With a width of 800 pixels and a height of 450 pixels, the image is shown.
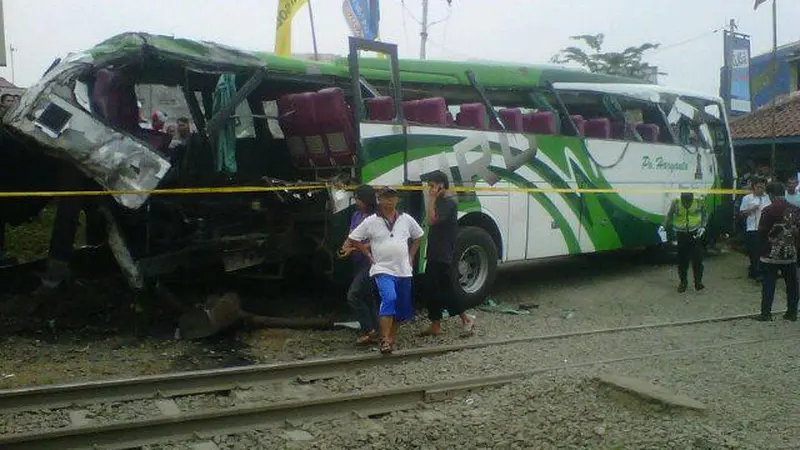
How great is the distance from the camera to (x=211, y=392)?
664 cm

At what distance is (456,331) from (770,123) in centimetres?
1434

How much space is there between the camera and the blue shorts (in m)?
7.79

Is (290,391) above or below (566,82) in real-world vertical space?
below

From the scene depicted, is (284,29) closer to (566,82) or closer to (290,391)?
(566,82)

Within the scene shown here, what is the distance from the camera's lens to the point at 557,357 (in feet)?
25.5

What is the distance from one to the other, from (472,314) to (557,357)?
250cm

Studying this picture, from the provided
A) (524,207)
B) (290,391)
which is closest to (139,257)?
(290,391)

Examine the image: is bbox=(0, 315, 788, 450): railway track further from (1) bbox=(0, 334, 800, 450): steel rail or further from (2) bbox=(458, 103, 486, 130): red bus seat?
(2) bbox=(458, 103, 486, 130): red bus seat

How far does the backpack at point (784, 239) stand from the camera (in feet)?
31.7

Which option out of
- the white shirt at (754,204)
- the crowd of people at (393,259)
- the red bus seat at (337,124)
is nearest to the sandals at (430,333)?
the crowd of people at (393,259)

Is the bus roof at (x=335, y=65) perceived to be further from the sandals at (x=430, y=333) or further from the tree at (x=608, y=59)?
the tree at (x=608, y=59)

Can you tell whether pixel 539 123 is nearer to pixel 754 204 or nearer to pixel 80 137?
pixel 754 204

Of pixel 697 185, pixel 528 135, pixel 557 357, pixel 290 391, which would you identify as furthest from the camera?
pixel 697 185

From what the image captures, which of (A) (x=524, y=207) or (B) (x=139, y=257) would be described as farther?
(A) (x=524, y=207)
